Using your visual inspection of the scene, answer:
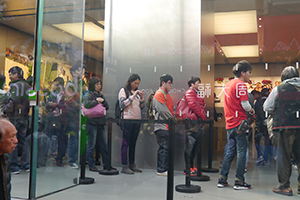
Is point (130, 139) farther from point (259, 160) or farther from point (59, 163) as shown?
point (259, 160)

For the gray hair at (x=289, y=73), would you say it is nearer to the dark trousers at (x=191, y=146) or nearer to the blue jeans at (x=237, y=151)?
the blue jeans at (x=237, y=151)

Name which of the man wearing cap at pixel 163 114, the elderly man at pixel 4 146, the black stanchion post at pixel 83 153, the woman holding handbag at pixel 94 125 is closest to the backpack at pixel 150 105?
the man wearing cap at pixel 163 114

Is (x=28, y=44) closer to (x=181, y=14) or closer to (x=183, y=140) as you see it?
(x=181, y=14)

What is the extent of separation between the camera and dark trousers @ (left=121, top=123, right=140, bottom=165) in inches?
129

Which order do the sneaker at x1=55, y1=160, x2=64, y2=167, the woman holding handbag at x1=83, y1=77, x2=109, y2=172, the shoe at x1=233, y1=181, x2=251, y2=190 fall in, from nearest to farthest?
the shoe at x1=233, y1=181, x2=251, y2=190 < the sneaker at x1=55, y1=160, x2=64, y2=167 < the woman holding handbag at x1=83, y1=77, x2=109, y2=172

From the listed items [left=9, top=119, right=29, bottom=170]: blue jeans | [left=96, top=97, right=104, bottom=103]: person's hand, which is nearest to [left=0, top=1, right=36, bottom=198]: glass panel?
[left=9, top=119, right=29, bottom=170]: blue jeans

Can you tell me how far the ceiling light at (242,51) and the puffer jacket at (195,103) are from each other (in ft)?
1.62

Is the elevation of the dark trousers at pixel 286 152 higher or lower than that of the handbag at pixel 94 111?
lower

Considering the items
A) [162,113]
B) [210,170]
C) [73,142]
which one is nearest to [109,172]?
[73,142]

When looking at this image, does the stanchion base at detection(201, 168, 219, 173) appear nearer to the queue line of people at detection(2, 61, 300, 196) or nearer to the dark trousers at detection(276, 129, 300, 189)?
the queue line of people at detection(2, 61, 300, 196)

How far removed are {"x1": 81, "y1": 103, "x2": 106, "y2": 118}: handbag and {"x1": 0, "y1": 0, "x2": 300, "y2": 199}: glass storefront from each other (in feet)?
0.28

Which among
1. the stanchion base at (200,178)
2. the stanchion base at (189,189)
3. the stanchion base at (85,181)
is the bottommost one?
the stanchion base at (85,181)

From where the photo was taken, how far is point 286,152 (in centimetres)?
286

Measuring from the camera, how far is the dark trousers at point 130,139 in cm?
328
